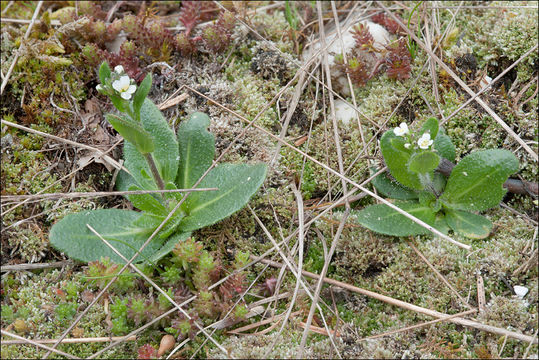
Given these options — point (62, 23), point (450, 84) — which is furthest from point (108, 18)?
point (450, 84)

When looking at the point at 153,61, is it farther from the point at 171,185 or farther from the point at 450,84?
the point at 450,84

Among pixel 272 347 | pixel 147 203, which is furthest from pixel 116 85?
pixel 272 347

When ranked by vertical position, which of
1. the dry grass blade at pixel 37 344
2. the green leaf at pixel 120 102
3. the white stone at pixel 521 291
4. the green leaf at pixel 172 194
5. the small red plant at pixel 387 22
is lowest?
the dry grass blade at pixel 37 344

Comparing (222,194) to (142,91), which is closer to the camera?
(142,91)

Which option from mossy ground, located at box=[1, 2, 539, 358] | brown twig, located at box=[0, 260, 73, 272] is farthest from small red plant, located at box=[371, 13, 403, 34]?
brown twig, located at box=[0, 260, 73, 272]

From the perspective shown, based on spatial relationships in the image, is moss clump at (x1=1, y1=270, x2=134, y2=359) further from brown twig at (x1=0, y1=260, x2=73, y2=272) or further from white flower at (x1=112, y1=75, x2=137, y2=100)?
white flower at (x1=112, y1=75, x2=137, y2=100)

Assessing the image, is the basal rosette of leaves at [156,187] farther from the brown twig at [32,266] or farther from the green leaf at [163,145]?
the brown twig at [32,266]

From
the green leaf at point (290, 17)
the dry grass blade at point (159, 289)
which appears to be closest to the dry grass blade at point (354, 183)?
the green leaf at point (290, 17)

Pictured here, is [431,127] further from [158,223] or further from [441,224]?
[158,223]
